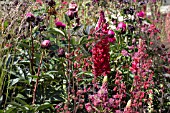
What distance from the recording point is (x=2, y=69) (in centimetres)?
287

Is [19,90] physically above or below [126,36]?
below

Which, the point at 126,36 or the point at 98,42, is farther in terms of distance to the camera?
the point at 126,36

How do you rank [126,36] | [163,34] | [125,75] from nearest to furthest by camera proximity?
[125,75]
[126,36]
[163,34]

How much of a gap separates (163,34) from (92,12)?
224 centimetres

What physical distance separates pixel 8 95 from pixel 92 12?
3801mm

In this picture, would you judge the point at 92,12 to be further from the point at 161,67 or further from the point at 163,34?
A: the point at 161,67

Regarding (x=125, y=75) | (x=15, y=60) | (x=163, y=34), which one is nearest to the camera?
(x=15, y=60)

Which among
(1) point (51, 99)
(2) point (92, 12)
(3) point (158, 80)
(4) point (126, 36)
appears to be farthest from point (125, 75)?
(2) point (92, 12)

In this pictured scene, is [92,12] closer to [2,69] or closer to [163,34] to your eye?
[163,34]

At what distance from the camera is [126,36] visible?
4.20m

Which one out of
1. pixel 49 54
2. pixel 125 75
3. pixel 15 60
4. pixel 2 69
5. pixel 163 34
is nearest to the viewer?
pixel 2 69

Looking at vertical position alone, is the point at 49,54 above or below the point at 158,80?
above

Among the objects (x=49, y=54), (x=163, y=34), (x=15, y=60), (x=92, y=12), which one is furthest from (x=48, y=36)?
(x=163, y=34)

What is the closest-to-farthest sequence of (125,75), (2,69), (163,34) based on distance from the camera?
(2,69)
(125,75)
(163,34)
